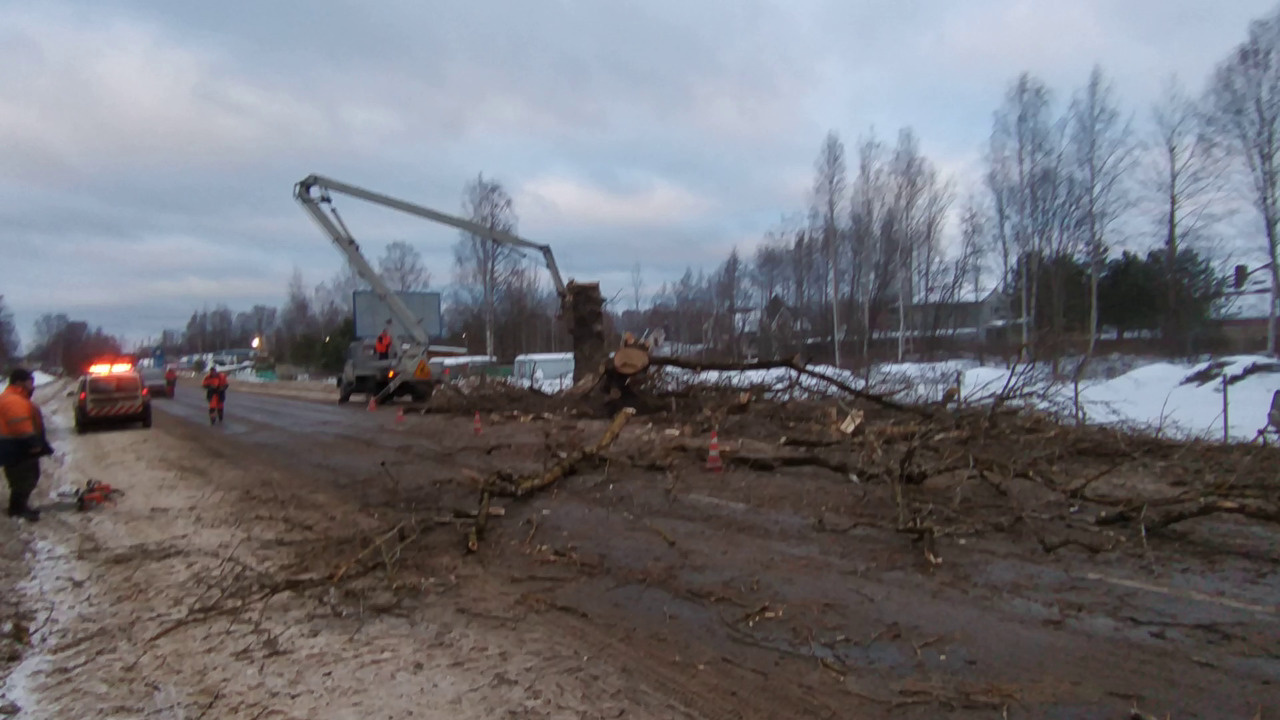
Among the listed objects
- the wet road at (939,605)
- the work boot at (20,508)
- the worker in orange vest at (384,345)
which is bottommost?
the work boot at (20,508)

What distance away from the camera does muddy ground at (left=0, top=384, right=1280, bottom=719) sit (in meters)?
4.55

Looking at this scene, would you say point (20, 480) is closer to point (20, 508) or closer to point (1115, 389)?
point (20, 508)

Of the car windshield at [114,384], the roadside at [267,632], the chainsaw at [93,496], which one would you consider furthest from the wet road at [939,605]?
the car windshield at [114,384]

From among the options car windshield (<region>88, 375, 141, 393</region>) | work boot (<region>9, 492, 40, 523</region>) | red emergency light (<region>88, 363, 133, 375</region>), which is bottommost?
work boot (<region>9, 492, 40, 523</region>)

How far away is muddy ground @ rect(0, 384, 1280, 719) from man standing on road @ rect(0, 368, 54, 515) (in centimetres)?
58

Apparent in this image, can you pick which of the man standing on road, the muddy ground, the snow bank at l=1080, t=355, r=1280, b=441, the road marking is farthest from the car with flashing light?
the road marking

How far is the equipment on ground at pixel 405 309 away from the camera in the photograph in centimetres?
2036

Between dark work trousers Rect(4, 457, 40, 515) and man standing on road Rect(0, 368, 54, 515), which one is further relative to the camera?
dark work trousers Rect(4, 457, 40, 515)

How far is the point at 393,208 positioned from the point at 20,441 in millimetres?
16167

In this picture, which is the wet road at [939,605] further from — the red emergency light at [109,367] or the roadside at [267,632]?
the red emergency light at [109,367]

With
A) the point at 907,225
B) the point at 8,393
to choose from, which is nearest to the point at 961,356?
the point at 907,225

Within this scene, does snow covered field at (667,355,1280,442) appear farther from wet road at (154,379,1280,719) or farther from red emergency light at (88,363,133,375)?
red emergency light at (88,363,133,375)

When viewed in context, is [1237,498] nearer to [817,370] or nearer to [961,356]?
[817,370]

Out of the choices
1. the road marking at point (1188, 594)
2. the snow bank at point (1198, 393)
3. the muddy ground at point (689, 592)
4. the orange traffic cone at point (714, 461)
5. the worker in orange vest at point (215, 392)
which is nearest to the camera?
the muddy ground at point (689, 592)
